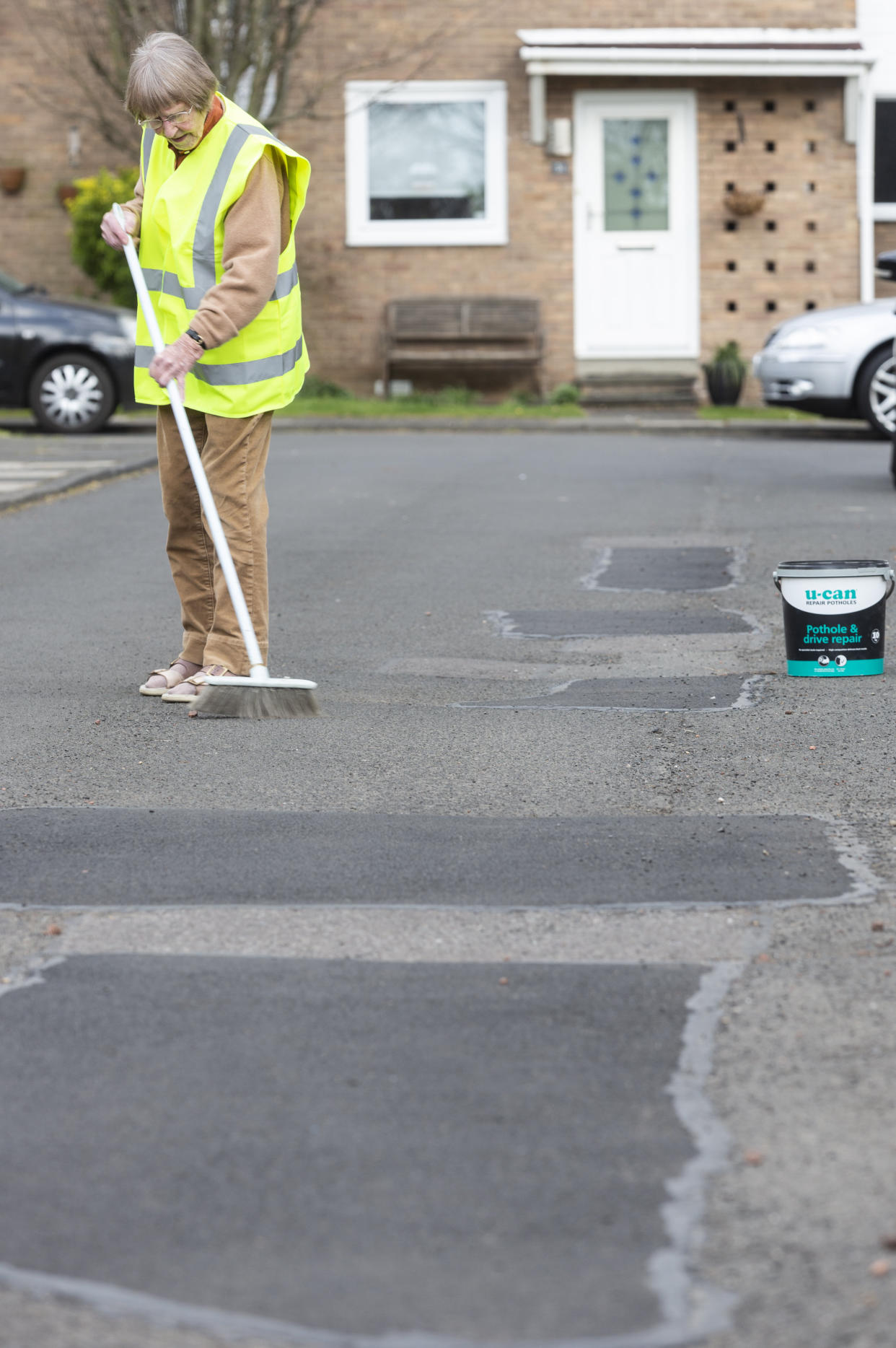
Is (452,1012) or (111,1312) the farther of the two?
(452,1012)

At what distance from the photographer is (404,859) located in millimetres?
4047

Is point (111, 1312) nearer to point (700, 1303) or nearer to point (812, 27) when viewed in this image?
point (700, 1303)

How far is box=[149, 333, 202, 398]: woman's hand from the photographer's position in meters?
5.30

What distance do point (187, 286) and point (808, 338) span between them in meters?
10.8

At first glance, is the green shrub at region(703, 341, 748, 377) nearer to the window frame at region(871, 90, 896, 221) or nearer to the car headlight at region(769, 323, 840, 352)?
the window frame at region(871, 90, 896, 221)

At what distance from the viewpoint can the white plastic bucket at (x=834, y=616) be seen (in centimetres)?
581

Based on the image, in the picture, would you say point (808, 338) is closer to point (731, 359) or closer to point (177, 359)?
point (731, 359)

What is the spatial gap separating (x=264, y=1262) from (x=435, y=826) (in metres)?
2.08

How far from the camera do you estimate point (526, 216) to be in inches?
823

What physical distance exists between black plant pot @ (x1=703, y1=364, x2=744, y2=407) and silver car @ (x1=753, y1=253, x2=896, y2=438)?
414 cm

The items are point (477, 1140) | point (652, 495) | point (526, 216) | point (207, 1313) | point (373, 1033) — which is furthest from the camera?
point (526, 216)

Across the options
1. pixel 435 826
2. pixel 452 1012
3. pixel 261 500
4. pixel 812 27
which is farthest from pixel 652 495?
pixel 812 27

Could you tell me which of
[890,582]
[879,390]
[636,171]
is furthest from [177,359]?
[636,171]

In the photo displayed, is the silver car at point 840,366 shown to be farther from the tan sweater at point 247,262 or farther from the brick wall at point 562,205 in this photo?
the tan sweater at point 247,262
